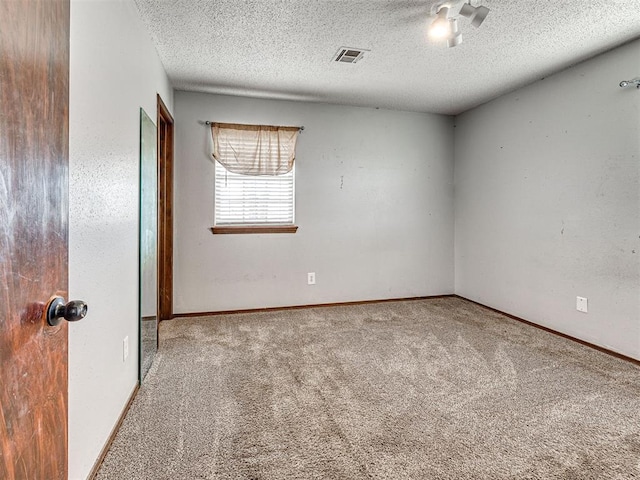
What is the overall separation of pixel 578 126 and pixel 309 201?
8.71 ft

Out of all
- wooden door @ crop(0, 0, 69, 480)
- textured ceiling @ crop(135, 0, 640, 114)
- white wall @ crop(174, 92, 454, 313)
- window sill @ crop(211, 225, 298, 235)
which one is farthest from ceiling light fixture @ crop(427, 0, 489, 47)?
window sill @ crop(211, 225, 298, 235)

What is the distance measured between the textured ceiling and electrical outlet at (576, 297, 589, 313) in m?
1.80

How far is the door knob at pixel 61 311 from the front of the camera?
0.77m

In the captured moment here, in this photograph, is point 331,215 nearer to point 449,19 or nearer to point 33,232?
point 449,19

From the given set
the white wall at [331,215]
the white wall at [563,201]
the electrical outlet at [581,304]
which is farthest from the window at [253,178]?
the electrical outlet at [581,304]

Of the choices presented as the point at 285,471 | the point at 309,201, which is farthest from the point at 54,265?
the point at 309,201

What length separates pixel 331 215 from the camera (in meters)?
4.34

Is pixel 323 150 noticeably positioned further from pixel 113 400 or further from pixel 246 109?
pixel 113 400

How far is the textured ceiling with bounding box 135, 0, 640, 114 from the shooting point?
2.30 metres

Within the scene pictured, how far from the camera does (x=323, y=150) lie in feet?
14.0

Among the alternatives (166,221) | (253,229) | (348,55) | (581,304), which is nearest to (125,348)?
(166,221)

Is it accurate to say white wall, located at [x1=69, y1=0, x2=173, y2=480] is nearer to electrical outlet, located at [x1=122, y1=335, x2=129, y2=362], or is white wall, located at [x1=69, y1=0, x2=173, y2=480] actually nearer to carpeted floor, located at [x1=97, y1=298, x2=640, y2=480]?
electrical outlet, located at [x1=122, y1=335, x2=129, y2=362]

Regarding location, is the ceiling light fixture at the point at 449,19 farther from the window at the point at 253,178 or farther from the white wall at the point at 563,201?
the window at the point at 253,178

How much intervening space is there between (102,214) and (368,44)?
7.33 feet
